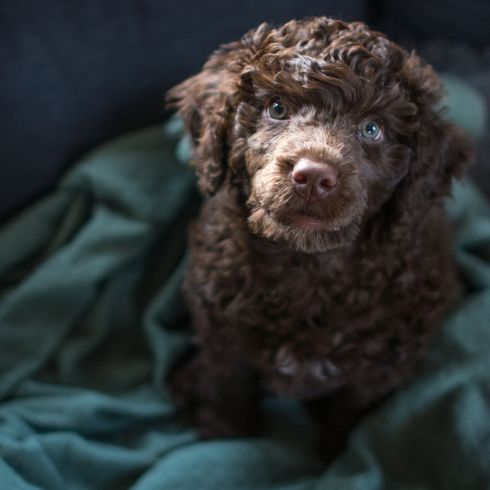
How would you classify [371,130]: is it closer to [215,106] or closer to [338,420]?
[215,106]

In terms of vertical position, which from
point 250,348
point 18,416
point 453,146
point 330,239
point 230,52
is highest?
point 230,52

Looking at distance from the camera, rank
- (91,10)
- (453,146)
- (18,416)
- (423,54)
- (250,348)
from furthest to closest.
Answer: (423,54) → (91,10) → (18,416) → (250,348) → (453,146)

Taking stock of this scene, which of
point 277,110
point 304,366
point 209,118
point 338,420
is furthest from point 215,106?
point 338,420

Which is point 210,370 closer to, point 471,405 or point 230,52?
point 471,405

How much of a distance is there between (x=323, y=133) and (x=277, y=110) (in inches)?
5.2

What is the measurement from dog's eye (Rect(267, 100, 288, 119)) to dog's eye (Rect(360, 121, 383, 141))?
175 mm

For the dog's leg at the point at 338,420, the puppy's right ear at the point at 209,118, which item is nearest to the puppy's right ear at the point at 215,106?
the puppy's right ear at the point at 209,118

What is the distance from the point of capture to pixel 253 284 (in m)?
1.51

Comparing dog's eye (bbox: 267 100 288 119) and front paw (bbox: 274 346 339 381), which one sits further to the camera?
front paw (bbox: 274 346 339 381)

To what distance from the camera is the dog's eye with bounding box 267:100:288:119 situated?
130 centimetres

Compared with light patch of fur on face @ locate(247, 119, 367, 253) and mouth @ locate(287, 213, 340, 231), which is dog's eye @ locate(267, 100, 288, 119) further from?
mouth @ locate(287, 213, 340, 231)

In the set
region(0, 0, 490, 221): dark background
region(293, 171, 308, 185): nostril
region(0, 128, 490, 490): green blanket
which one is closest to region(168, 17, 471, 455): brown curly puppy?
region(293, 171, 308, 185): nostril

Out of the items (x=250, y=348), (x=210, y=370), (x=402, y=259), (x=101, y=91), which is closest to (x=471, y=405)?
(x=402, y=259)

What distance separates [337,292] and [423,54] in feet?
4.38
